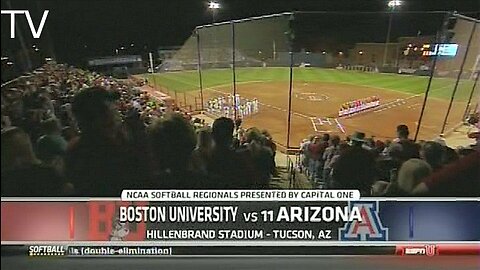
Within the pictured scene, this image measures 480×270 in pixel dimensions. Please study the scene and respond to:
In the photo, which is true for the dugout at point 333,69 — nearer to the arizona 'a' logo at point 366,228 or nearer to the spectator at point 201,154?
the spectator at point 201,154

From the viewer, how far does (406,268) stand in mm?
1449

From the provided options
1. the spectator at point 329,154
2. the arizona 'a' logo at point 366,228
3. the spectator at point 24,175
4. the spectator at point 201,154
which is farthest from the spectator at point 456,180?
Answer: the spectator at point 24,175

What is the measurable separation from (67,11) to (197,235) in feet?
2.07

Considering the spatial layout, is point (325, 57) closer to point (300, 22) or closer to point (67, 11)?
point (300, 22)

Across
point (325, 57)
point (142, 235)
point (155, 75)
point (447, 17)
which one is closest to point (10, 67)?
point (155, 75)

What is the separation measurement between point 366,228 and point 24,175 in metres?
0.85

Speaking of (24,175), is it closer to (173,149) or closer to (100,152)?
(100,152)

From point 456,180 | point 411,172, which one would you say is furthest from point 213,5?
point 456,180

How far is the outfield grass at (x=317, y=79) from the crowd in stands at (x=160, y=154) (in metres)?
0.07

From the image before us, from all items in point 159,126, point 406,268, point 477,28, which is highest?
point 477,28

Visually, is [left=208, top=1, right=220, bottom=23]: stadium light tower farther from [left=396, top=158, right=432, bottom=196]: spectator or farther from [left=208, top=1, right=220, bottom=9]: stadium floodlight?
[left=396, top=158, right=432, bottom=196]: spectator

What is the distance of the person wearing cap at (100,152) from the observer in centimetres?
141

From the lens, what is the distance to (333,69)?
4.58 feet

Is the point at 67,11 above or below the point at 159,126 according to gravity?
above
